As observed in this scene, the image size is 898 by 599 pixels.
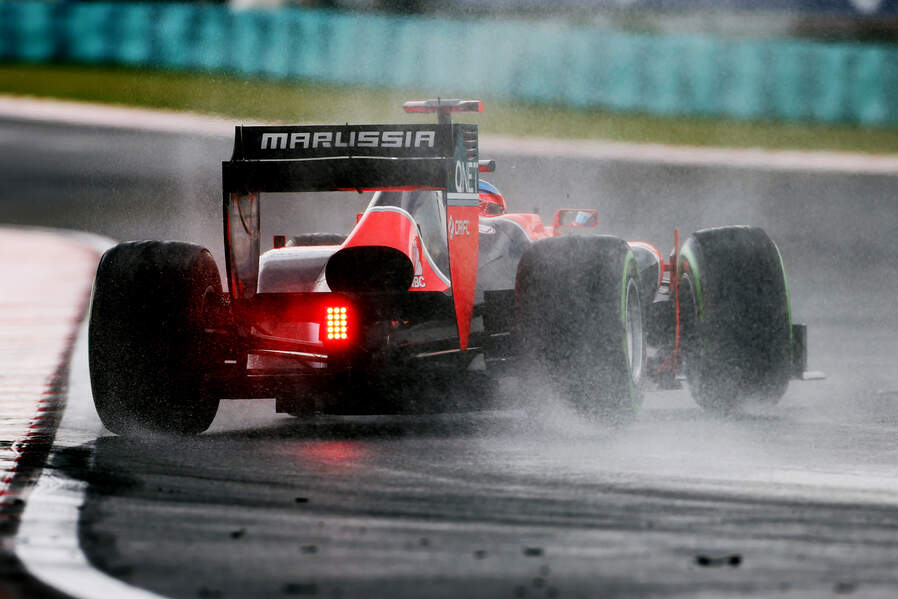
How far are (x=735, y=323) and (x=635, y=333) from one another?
66cm

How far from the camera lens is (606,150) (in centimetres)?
2736

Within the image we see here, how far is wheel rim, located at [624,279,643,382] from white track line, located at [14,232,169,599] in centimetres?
294

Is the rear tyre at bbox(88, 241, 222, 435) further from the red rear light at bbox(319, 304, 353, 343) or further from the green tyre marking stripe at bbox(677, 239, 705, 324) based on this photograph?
the green tyre marking stripe at bbox(677, 239, 705, 324)

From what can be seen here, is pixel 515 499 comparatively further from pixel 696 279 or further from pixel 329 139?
pixel 696 279

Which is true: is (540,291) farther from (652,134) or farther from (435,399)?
(652,134)

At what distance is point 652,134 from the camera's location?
2911 cm

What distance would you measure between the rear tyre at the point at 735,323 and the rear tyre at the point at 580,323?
Result: 1241 mm

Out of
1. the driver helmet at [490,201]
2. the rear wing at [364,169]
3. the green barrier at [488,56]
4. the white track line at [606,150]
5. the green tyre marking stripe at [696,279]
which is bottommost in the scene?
the white track line at [606,150]

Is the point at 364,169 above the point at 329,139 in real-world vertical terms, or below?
below

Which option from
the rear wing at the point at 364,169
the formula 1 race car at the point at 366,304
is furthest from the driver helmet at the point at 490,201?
the rear wing at the point at 364,169

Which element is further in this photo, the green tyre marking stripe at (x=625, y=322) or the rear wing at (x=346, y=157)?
the rear wing at (x=346, y=157)

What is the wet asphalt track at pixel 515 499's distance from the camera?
5449mm

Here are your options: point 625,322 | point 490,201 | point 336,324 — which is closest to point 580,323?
point 625,322

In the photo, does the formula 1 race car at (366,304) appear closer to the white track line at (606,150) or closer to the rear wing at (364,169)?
the rear wing at (364,169)
